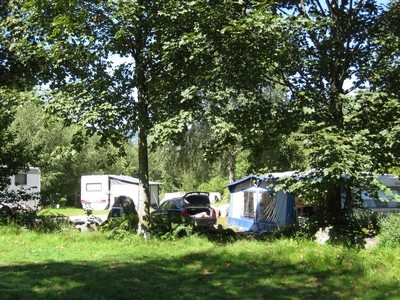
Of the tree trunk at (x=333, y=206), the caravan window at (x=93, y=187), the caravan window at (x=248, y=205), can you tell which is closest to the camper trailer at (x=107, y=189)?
the caravan window at (x=93, y=187)

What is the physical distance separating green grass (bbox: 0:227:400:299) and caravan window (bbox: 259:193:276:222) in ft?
24.0

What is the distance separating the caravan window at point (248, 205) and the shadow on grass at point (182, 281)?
10191 millimetres

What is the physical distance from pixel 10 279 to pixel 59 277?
0.68 metres

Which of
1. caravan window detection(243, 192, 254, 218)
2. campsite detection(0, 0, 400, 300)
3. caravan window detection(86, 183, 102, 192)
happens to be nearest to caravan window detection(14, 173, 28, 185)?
caravan window detection(86, 183, 102, 192)

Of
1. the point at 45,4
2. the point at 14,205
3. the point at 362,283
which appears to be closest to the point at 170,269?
the point at 362,283

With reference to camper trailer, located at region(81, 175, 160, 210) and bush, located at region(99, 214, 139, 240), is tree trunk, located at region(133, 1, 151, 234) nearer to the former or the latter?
bush, located at region(99, 214, 139, 240)

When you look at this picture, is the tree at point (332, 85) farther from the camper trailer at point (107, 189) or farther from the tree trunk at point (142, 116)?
the camper trailer at point (107, 189)

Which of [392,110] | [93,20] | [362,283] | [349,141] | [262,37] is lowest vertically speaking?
[362,283]

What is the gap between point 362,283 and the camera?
686cm

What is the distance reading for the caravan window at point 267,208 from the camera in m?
17.0

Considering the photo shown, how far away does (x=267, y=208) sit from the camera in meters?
17.4

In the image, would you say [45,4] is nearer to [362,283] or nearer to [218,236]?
[218,236]

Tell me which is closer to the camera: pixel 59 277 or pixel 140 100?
pixel 59 277

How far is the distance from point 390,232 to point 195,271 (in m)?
3.97
